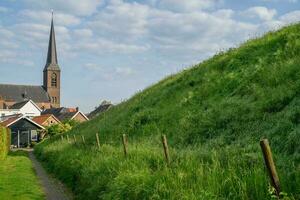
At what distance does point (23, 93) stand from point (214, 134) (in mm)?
123894

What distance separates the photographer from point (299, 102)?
12.3 meters

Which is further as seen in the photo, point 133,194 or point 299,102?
point 299,102

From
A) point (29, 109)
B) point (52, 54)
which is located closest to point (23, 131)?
point (29, 109)

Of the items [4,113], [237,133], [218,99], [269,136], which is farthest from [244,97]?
[4,113]

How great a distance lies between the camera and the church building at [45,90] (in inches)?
5069

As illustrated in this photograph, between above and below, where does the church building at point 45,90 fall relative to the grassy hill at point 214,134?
above

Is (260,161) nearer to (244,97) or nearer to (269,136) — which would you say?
(269,136)

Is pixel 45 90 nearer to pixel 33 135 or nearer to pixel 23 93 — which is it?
pixel 23 93

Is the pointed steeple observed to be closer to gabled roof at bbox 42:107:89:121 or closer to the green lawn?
gabled roof at bbox 42:107:89:121

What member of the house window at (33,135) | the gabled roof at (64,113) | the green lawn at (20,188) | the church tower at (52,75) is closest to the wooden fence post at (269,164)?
the green lawn at (20,188)

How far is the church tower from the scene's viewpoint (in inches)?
5492

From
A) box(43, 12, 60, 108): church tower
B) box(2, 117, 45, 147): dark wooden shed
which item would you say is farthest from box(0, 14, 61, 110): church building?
box(2, 117, 45, 147): dark wooden shed

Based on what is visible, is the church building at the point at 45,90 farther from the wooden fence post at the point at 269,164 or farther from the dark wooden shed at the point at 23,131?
the wooden fence post at the point at 269,164

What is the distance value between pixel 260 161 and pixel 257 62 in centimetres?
1211
